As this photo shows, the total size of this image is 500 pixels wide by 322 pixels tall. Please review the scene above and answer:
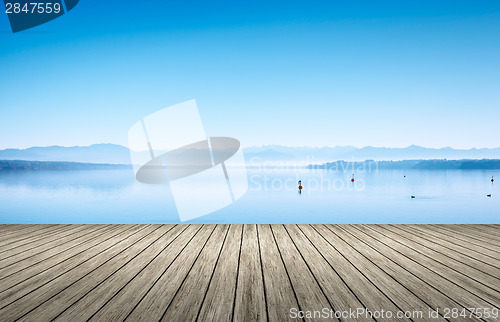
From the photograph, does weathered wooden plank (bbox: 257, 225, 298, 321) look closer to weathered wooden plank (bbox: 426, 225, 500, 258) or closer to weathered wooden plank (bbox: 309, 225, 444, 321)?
weathered wooden plank (bbox: 309, 225, 444, 321)

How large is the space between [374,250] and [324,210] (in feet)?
24.9

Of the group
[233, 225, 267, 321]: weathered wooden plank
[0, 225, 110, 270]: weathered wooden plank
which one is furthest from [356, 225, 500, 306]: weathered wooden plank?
[0, 225, 110, 270]: weathered wooden plank

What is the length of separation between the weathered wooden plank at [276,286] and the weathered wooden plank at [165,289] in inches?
21.5

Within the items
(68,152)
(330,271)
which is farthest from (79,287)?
(68,152)

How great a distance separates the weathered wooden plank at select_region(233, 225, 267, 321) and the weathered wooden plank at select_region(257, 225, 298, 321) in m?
0.03

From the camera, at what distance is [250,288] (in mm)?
1579

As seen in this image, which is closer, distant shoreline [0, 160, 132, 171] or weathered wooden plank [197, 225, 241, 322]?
weathered wooden plank [197, 225, 241, 322]

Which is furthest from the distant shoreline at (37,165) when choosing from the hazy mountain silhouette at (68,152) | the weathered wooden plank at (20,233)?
the weathered wooden plank at (20,233)

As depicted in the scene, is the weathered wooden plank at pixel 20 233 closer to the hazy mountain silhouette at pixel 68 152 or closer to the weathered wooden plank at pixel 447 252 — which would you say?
the weathered wooden plank at pixel 447 252

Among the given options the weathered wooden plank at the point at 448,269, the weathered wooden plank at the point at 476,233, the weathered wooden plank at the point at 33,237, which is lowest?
the weathered wooden plank at the point at 476,233

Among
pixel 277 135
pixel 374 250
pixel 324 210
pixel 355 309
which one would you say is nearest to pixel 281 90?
pixel 277 135

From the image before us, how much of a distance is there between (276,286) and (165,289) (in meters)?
0.67

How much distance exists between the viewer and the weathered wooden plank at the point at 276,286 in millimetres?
1315

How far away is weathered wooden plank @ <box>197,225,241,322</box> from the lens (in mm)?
1289
